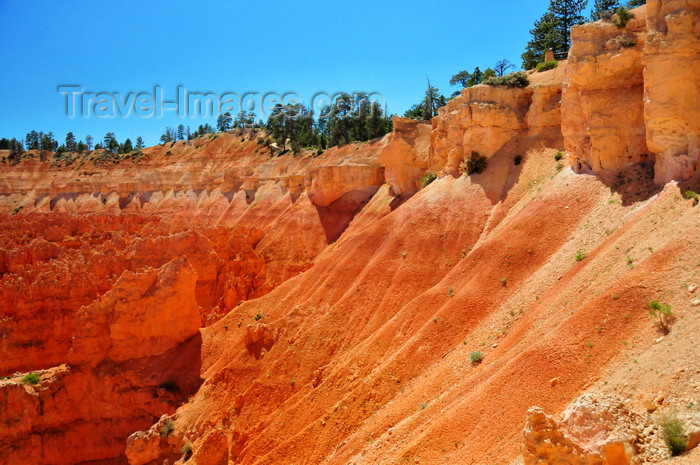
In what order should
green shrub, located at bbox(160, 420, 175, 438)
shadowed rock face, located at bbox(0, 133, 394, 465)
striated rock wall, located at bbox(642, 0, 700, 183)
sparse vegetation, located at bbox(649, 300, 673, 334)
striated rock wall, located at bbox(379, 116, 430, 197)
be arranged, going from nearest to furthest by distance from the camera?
1. sparse vegetation, located at bbox(649, 300, 673, 334)
2. striated rock wall, located at bbox(642, 0, 700, 183)
3. green shrub, located at bbox(160, 420, 175, 438)
4. shadowed rock face, located at bbox(0, 133, 394, 465)
5. striated rock wall, located at bbox(379, 116, 430, 197)

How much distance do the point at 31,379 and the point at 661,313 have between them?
72.5 ft

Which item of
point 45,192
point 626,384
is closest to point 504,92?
point 626,384

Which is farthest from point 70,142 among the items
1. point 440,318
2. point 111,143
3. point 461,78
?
point 440,318

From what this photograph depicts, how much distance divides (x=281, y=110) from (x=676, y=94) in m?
73.2

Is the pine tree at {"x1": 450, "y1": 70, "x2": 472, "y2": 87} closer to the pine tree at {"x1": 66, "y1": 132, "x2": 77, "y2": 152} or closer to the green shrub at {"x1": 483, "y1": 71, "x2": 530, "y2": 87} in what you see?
the green shrub at {"x1": 483, "y1": 71, "x2": 530, "y2": 87}

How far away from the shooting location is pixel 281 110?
83125mm

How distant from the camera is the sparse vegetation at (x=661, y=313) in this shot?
10305mm

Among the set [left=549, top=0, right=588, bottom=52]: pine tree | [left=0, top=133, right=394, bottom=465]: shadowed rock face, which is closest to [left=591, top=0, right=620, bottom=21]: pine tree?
[left=549, top=0, right=588, bottom=52]: pine tree

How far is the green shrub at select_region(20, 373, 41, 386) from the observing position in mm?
19641

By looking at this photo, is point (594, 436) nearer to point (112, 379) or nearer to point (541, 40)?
point (112, 379)

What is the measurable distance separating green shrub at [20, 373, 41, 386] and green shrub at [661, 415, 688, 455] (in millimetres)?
21622

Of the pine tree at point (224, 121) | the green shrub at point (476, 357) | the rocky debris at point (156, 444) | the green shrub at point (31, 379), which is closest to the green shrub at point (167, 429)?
the rocky debris at point (156, 444)

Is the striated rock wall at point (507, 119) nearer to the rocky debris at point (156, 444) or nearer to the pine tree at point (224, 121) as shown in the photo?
the rocky debris at point (156, 444)

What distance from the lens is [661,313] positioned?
1060 centimetres
